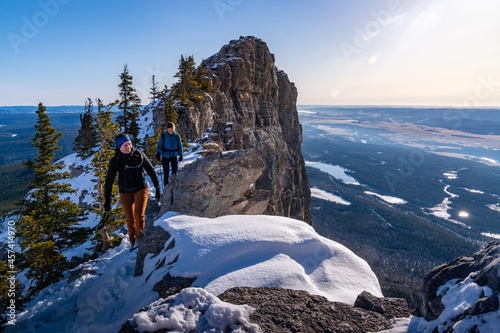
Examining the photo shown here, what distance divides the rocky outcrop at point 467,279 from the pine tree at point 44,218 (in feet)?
67.1

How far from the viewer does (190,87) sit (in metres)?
32.7

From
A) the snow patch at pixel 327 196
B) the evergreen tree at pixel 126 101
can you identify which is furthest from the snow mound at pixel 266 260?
the snow patch at pixel 327 196

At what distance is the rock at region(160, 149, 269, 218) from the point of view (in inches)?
474

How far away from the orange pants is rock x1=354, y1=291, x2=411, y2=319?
23.0 feet

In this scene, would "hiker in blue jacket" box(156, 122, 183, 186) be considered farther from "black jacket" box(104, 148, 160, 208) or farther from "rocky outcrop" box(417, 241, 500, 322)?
"rocky outcrop" box(417, 241, 500, 322)

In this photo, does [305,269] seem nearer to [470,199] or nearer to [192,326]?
[192,326]

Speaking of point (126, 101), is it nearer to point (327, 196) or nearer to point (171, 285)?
point (171, 285)

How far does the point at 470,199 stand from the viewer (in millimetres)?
184375

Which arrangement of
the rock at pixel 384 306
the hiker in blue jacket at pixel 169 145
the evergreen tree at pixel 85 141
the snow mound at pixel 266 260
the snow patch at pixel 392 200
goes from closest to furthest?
the rock at pixel 384 306 → the snow mound at pixel 266 260 → the hiker in blue jacket at pixel 169 145 → the evergreen tree at pixel 85 141 → the snow patch at pixel 392 200

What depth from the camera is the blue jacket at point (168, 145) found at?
39.7 feet

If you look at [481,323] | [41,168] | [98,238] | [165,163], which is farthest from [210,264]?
[41,168]

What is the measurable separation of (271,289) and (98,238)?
59.8ft

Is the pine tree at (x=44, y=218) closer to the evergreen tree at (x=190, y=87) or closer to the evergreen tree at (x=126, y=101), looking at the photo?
the evergreen tree at (x=190, y=87)

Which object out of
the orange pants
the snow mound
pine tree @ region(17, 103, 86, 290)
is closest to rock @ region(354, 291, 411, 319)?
the snow mound
